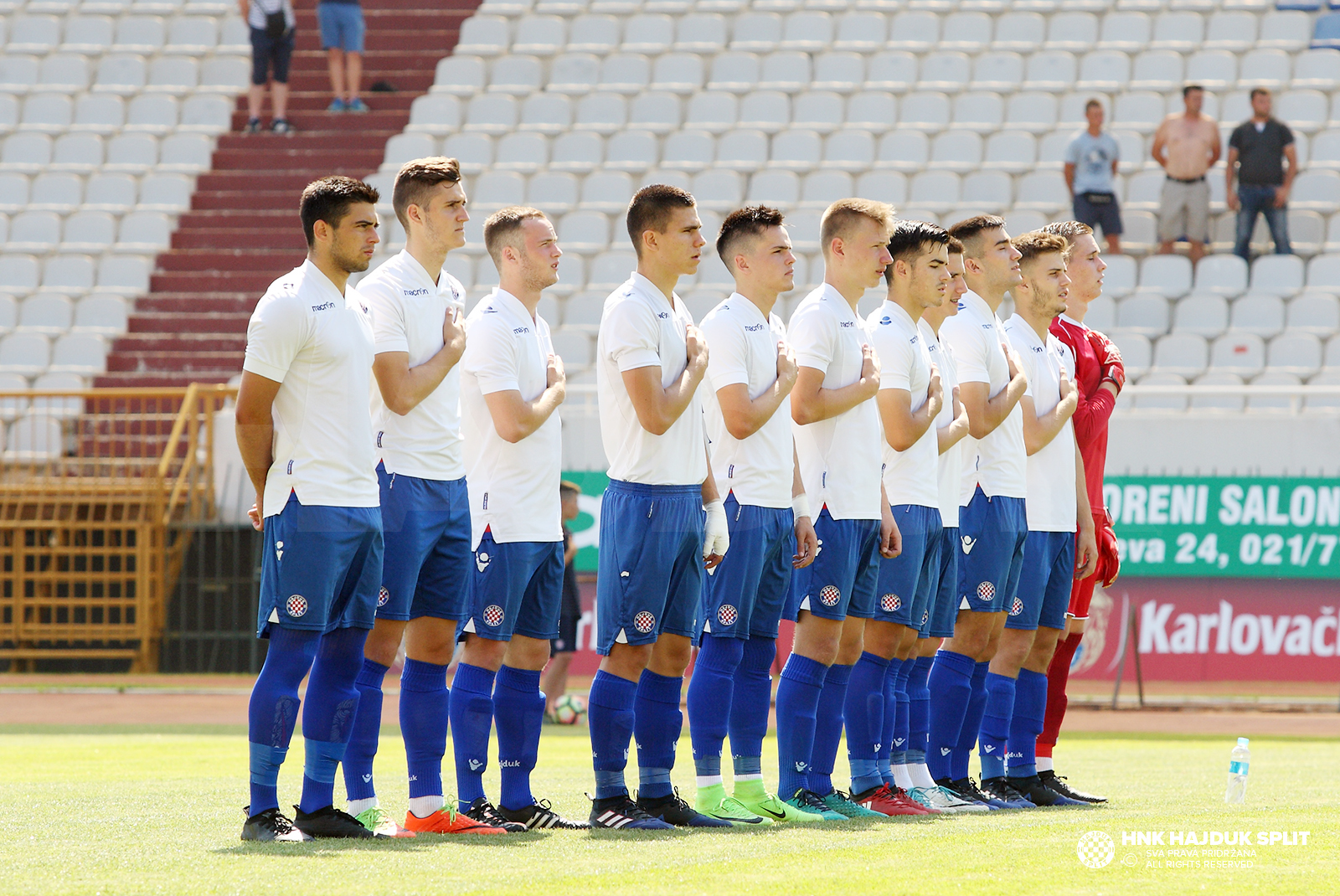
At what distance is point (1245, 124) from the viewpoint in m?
17.6

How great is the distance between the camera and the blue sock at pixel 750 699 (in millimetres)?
6727

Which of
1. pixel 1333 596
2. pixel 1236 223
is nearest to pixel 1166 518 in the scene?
pixel 1333 596

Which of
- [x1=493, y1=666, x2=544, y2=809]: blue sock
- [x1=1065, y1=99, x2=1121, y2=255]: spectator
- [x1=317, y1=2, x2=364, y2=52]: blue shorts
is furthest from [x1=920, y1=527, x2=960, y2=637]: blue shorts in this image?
[x1=317, y1=2, x2=364, y2=52]: blue shorts

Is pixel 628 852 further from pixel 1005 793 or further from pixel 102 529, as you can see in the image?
pixel 102 529

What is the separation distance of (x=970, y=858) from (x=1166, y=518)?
9.38m

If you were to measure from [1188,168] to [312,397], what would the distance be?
14.2 m

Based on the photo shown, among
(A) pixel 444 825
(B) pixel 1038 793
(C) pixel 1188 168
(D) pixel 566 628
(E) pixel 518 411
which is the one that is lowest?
(B) pixel 1038 793

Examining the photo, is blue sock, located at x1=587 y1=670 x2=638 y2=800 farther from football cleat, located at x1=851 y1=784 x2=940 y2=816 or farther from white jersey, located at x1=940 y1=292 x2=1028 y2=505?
white jersey, located at x1=940 y1=292 x2=1028 y2=505

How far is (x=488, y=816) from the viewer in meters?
6.37

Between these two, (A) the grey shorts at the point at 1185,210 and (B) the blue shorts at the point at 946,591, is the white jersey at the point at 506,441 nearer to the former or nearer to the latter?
(B) the blue shorts at the point at 946,591

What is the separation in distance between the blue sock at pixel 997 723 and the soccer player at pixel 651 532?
181 centimetres

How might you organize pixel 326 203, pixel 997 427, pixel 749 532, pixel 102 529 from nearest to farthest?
pixel 326 203
pixel 749 532
pixel 997 427
pixel 102 529

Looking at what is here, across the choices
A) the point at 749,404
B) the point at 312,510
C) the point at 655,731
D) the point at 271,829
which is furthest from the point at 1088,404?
the point at 271,829

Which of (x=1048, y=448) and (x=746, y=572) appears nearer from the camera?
(x=746, y=572)
